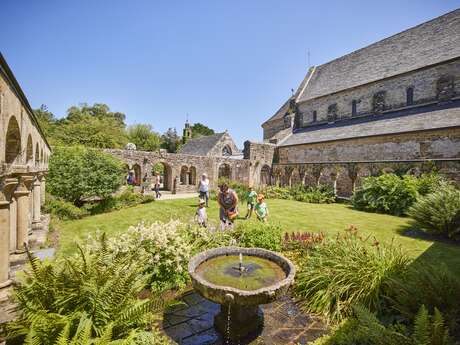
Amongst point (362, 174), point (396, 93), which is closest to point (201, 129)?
point (396, 93)

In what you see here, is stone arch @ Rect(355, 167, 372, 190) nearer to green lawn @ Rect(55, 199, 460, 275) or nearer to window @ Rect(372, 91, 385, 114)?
green lawn @ Rect(55, 199, 460, 275)

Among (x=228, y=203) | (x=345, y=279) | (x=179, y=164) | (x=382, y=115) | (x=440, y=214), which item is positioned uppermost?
(x=382, y=115)

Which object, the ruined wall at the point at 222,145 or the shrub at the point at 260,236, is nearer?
the shrub at the point at 260,236

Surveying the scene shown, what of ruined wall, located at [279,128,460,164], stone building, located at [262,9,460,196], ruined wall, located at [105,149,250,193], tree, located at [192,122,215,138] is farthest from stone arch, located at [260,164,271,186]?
tree, located at [192,122,215,138]

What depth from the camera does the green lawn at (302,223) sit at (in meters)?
7.11

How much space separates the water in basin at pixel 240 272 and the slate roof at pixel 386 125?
1684 centimetres

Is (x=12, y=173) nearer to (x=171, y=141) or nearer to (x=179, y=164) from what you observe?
(x=179, y=164)

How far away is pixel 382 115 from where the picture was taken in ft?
68.1

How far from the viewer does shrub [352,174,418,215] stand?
1252 centimetres

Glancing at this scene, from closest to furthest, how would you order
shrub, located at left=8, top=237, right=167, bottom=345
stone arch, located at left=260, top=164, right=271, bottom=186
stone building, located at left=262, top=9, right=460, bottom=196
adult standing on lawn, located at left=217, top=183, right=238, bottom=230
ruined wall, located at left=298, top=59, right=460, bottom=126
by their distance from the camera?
shrub, located at left=8, top=237, right=167, bottom=345 < adult standing on lawn, located at left=217, top=183, right=238, bottom=230 < stone building, located at left=262, top=9, right=460, bottom=196 < ruined wall, located at left=298, top=59, right=460, bottom=126 < stone arch, located at left=260, top=164, right=271, bottom=186

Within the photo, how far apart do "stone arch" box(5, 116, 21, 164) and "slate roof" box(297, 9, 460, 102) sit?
24.4 m

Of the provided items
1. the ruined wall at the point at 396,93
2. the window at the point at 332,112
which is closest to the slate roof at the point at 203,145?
the ruined wall at the point at 396,93

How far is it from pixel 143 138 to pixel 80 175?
37474mm

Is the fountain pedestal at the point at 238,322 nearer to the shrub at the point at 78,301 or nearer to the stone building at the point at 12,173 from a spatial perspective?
the shrub at the point at 78,301
